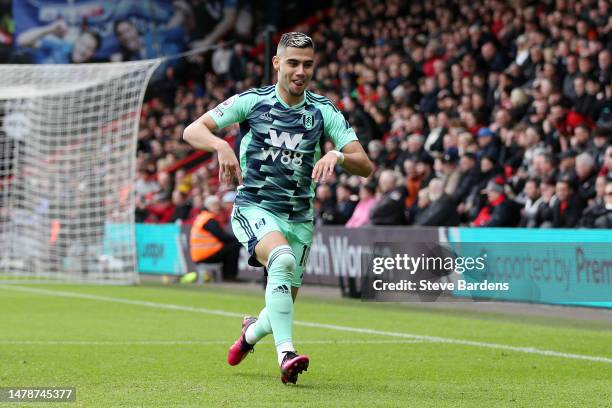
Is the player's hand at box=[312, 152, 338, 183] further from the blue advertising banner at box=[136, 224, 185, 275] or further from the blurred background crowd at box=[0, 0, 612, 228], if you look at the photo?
the blue advertising banner at box=[136, 224, 185, 275]

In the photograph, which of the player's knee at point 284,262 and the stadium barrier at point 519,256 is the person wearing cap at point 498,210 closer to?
the stadium barrier at point 519,256

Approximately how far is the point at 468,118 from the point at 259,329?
12108 mm

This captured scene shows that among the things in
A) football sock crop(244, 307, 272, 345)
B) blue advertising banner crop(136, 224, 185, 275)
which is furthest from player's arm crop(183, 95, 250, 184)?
blue advertising banner crop(136, 224, 185, 275)

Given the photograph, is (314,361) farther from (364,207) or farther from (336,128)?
(364,207)

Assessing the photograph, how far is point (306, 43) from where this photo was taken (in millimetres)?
7574

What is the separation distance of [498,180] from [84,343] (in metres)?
7.91

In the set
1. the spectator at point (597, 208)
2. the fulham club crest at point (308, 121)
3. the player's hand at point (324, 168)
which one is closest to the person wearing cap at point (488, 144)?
the spectator at point (597, 208)

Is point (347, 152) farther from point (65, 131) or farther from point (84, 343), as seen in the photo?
point (65, 131)

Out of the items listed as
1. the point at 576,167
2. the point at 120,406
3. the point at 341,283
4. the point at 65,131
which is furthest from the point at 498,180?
the point at 120,406

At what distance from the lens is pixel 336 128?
25.6 feet

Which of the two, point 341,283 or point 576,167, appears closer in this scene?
point 576,167

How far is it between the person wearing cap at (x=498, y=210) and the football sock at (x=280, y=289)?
29.1 ft

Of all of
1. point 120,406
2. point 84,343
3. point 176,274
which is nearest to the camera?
point 120,406

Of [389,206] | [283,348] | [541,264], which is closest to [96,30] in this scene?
[389,206]
